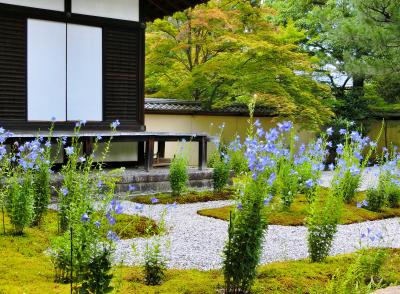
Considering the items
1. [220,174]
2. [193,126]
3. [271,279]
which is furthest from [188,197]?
[193,126]

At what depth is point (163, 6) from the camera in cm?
1087

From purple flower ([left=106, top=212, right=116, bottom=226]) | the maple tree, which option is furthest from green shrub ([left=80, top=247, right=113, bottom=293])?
the maple tree

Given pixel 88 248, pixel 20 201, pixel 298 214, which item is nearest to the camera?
pixel 88 248

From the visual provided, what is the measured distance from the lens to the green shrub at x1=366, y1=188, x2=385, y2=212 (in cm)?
838

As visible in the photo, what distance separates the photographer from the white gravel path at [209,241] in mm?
5110

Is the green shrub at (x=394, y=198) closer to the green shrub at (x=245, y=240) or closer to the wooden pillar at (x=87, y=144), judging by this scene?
the wooden pillar at (x=87, y=144)

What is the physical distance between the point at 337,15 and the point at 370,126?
4.36 m

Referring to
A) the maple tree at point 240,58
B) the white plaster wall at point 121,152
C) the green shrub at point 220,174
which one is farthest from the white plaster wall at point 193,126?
the green shrub at point 220,174

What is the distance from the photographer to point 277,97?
13867 millimetres

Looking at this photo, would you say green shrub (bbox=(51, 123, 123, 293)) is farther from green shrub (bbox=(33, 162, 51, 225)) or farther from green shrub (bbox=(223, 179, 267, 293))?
green shrub (bbox=(33, 162, 51, 225))

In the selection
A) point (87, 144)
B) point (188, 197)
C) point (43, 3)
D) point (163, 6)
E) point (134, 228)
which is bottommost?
point (188, 197)

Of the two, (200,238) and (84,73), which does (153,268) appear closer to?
(200,238)

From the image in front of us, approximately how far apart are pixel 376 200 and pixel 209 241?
352cm

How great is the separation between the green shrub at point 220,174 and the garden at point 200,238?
3.05 feet
